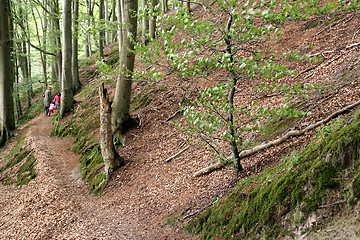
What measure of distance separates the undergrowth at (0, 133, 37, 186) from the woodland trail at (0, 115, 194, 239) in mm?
322

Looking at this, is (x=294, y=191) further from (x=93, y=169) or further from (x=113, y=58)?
(x=113, y=58)

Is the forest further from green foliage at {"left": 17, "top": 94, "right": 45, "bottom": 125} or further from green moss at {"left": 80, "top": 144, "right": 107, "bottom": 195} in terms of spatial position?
green foliage at {"left": 17, "top": 94, "right": 45, "bottom": 125}

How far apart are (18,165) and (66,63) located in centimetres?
542

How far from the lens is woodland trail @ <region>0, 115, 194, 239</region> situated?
618 cm

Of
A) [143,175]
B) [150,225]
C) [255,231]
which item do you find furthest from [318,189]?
[143,175]

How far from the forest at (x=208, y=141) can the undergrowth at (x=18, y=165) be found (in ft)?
0.21

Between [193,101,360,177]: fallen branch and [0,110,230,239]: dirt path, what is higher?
[193,101,360,177]: fallen branch

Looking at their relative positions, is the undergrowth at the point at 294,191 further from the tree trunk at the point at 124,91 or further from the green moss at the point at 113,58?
the green moss at the point at 113,58

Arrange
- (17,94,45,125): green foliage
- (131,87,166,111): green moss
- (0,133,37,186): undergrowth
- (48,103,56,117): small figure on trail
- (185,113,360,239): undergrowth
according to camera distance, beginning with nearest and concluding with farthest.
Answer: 1. (185,113,360,239): undergrowth
2. (0,133,37,186): undergrowth
3. (131,87,166,111): green moss
4. (48,103,56,117): small figure on trail
5. (17,94,45,125): green foliage

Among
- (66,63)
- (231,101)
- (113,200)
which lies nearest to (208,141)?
(231,101)

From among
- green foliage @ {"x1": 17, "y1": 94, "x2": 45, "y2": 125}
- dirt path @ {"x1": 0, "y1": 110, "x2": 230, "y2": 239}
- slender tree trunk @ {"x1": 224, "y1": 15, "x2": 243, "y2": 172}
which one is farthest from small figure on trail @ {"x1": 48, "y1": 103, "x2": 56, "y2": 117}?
slender tree trunk @ {"x1": 224, "y1": 15, "x2": 243, "y2": 172}

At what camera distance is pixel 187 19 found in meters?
3.57

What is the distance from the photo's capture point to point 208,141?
5.68m

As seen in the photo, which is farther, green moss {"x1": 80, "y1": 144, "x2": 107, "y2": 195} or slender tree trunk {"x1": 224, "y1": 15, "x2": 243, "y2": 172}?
green moss {"x1": 80, "y1": 144, "x2": 107, "y2": 195}
